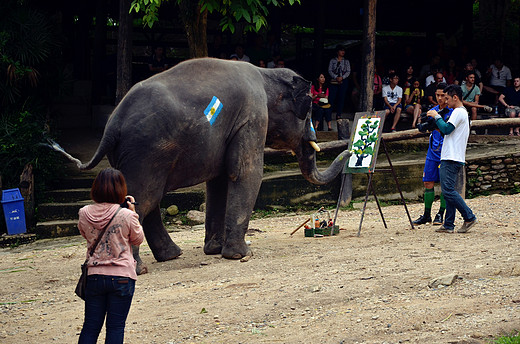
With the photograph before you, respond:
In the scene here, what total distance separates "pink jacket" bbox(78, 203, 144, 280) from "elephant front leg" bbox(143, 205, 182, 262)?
126 inches

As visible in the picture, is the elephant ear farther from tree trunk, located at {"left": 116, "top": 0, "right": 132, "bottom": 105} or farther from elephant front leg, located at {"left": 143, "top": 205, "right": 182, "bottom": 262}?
tree trunk, located at {"left": 116, "top": 0, "right": 132, "bottom": 105}

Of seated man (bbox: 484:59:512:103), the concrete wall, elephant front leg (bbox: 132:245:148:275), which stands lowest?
the concrete wall

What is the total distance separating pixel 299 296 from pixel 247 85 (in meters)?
2.71

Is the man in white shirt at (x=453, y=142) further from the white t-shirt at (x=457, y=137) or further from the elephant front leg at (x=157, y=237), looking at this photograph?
the elephant front leg at (x=157, y=237)

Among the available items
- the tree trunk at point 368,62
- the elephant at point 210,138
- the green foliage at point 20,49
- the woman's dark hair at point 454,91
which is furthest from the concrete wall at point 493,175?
the green foliage at point 20,49

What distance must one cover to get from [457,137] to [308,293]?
343 centimetres

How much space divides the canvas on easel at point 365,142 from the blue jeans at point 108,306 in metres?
5.51

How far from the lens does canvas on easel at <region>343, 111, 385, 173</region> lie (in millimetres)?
9703

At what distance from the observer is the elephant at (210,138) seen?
23.6ft

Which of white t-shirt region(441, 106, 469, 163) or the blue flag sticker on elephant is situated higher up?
the blue flag sticker on elephant

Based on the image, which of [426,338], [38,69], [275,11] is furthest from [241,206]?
[275,11]

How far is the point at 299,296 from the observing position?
6.30 m

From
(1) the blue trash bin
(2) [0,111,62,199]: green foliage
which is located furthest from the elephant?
(2) [0,111,62,199]: green foliage

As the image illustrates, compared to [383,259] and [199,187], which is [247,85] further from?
[199,187]
